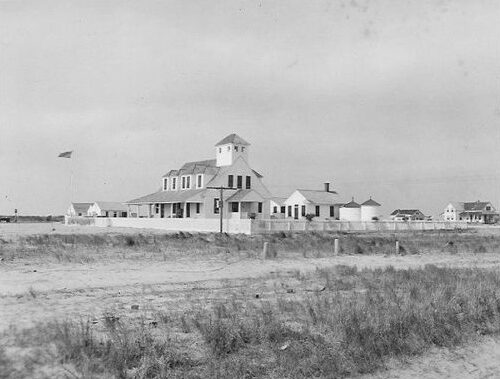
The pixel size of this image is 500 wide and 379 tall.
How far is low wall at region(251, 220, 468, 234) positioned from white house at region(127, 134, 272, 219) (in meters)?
8.88

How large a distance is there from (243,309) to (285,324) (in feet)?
4.34

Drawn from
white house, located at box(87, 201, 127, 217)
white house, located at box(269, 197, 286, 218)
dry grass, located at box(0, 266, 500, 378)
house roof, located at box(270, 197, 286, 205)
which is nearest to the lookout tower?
white house, located at box(269, 197, 286, 218)

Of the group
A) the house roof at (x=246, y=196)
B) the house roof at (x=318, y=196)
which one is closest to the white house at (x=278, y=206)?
the house roof at (x=318, y=196)

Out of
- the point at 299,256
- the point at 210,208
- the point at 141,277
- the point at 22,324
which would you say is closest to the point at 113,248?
the point at 299,256

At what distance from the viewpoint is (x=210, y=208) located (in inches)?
2127

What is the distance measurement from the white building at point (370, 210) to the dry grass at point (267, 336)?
202 ft

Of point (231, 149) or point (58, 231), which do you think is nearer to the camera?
point (58, 231)

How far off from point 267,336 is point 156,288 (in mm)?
5472

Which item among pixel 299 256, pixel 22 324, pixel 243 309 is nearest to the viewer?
pixel 22 324

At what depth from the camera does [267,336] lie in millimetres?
8688

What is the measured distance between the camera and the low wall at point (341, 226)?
41750 millimetres

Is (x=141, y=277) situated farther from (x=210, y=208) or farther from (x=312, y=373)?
(x=210, y=208)

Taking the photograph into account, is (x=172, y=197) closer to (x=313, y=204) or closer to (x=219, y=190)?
(x=219, y=190)

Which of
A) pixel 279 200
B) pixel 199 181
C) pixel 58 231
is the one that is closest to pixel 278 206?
pixel 279 200
